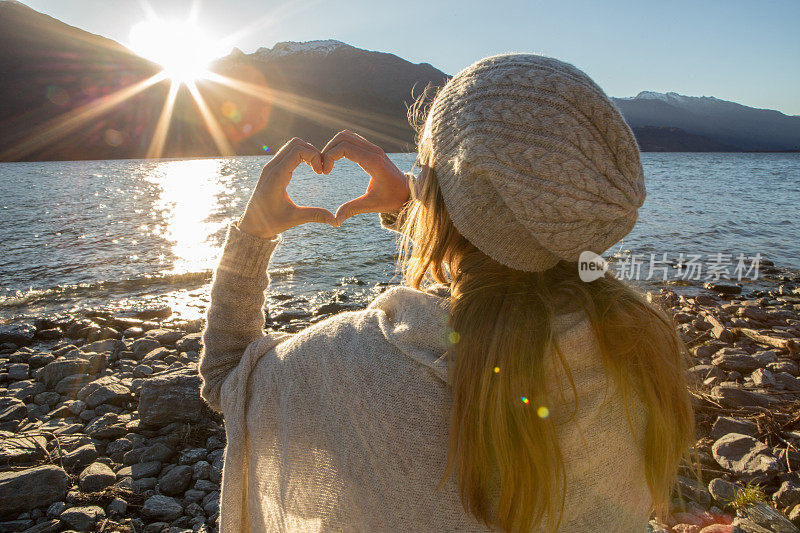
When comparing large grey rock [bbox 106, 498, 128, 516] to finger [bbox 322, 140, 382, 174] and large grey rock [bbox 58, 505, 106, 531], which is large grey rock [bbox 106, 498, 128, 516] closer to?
large grey rock [bbox 58, 505, 106, 531]

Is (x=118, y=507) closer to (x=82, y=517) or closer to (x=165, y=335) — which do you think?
(x=82, y=517)

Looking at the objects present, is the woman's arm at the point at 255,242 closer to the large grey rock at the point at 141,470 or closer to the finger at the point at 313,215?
the finger at the point at 313,215

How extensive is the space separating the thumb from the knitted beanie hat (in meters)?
0.37

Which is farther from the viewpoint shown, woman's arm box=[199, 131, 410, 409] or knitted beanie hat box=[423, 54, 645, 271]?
woman's arm box=[199, 131, 410, 409]

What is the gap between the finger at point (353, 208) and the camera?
1497 mm

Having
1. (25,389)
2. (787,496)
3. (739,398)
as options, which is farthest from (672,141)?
(25,389)

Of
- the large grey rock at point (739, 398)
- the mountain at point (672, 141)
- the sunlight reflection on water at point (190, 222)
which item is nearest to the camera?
the large grey rock at point (739, 398)

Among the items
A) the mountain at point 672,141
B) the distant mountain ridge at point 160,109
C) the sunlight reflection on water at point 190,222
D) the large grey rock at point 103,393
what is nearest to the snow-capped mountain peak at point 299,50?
the distant mountain ridge at point 160,109

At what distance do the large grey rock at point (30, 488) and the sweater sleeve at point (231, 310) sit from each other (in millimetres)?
2346

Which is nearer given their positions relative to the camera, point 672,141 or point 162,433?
point 162,433

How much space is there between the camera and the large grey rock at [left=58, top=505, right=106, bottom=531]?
2855 millimetres

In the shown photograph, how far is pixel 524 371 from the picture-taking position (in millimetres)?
1103

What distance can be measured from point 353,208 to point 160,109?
3405 inches

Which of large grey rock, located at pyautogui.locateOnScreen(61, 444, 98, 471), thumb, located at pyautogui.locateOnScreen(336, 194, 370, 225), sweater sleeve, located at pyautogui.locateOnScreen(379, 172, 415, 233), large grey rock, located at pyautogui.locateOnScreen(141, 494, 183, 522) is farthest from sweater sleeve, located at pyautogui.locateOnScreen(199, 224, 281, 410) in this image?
large grey rock, located at pyautogui.locateOnScreen(61, 444, 98, 471)
